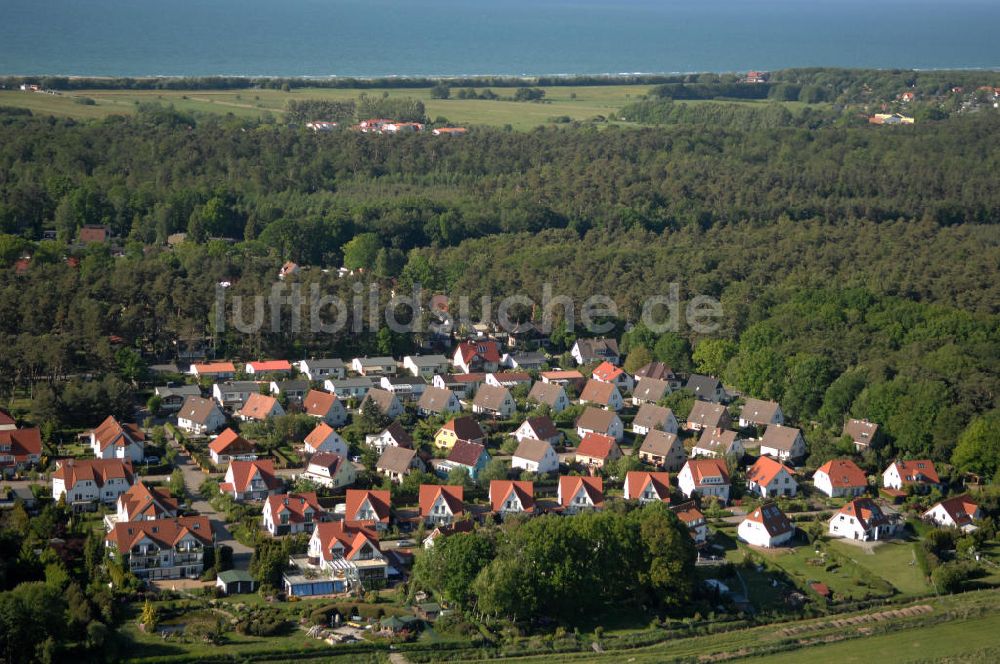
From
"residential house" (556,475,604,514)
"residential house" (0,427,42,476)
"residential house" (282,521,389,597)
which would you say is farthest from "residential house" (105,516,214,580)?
"residential house" (556,475,604,514)

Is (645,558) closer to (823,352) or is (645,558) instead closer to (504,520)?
(504,520)

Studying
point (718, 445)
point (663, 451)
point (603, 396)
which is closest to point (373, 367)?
point (603, 396)

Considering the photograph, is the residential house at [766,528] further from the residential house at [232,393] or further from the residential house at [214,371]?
the residential house at [214,371]

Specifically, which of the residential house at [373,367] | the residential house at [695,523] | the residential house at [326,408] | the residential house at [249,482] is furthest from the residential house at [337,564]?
the residential house at [373,367]

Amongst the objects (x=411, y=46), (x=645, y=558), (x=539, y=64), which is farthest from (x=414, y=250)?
(x=411, y=46)

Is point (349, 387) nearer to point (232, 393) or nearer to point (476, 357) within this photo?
point (232, 393)

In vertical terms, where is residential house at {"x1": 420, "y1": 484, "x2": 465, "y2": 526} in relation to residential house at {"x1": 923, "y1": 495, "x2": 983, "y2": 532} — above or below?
above

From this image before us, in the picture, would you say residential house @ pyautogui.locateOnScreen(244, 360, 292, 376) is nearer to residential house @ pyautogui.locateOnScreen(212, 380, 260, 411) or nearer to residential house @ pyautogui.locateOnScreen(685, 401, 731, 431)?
residential house @ pyautogui.locateOnScreen(212, 380, 260, 411)
